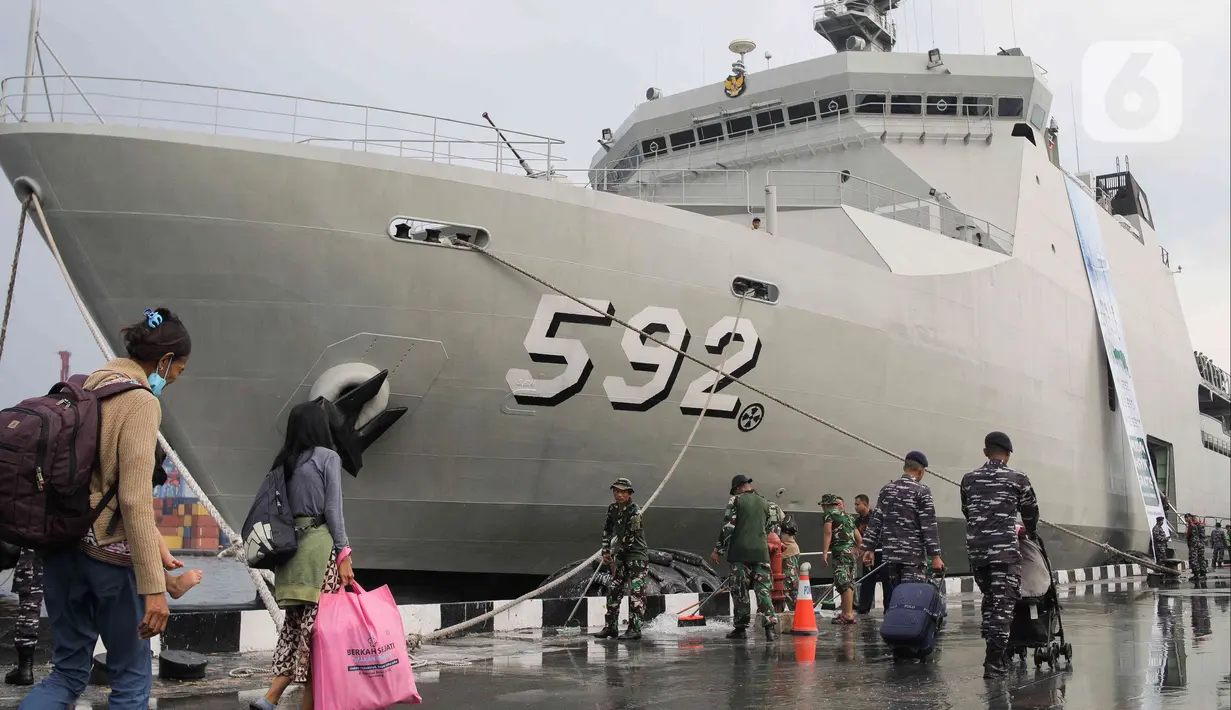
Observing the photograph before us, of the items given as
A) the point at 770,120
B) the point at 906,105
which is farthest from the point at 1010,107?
the point at 770,120

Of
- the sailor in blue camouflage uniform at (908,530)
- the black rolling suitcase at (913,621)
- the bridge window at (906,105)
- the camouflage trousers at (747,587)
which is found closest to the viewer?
the black rolling suitcase at (913,621)

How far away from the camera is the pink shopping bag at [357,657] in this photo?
4.02m

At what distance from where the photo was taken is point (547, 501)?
1075 centimetres

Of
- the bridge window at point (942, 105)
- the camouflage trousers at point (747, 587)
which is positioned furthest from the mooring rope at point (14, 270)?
the bridge window at point (942, 105)

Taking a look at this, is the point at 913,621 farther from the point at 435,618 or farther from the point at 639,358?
the point at 639,358

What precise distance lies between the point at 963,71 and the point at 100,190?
42.9 ft

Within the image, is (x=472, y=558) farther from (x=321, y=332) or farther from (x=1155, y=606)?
(x=1155, y=606)

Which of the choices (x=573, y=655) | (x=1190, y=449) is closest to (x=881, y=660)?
(x=573, y=655)

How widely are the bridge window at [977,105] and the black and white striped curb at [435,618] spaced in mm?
8550

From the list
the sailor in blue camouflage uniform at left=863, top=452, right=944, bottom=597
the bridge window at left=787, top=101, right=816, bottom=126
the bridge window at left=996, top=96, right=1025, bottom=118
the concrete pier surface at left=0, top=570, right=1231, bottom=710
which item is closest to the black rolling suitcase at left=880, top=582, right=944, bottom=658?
the concrete pier surface at left=0, top=570, right=1231, bottom=710

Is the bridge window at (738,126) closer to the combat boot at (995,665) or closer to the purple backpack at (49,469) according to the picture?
the combat boot at (995,665)

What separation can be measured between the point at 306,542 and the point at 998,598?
4.08 meters

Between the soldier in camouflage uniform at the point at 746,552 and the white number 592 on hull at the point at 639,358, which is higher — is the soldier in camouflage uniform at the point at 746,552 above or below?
below

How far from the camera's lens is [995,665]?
599cm
